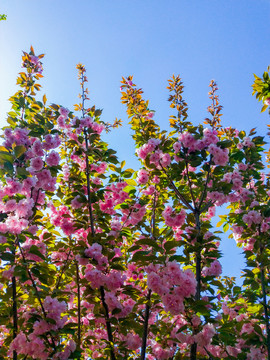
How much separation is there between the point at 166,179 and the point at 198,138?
67 cm

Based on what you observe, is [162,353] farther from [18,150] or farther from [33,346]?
[18,150]

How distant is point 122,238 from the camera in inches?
151

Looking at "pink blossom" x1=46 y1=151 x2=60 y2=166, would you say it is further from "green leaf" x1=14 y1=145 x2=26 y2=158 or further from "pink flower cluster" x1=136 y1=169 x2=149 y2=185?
"pink flower cluster" x1=136 y1=169 x2=149 y2=185

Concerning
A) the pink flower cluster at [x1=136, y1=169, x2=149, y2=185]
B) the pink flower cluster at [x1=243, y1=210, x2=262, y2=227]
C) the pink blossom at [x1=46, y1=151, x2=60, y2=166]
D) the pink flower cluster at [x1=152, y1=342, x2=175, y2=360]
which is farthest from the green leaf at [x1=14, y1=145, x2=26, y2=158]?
the pink flower cluster at [x1=243, y1=210, x2=262, y2=227]

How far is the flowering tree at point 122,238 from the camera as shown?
2.70 m

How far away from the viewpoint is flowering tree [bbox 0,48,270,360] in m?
2.70

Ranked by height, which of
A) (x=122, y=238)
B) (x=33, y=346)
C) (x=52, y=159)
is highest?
(x=52, y=159)

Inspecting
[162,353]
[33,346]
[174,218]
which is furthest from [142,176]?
[33,346]

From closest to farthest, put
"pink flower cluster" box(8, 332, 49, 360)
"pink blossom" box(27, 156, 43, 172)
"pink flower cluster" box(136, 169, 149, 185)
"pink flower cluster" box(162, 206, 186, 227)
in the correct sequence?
"pink flower cluster" box(8, 332, 49, 360) < "pink blossom" box(27, 156, 43, 172) < "pink flower cluster" box(162, 206, 186, 227) < "pink flower cluster" box(136, 169, 149, 185)

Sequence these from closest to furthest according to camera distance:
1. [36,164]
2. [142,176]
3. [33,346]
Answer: [33,346]
[36,164]
[142,176]

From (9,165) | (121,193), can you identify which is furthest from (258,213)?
(9,165)

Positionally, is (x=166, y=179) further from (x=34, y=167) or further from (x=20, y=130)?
(x=20, y=130)

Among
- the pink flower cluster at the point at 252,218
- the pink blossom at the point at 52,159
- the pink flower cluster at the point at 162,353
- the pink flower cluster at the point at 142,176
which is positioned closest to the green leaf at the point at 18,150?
the pink blossom at the point at 52,159

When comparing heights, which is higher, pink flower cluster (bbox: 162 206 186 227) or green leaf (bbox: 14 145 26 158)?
green leaf (bbox: 14 145 26 158)
